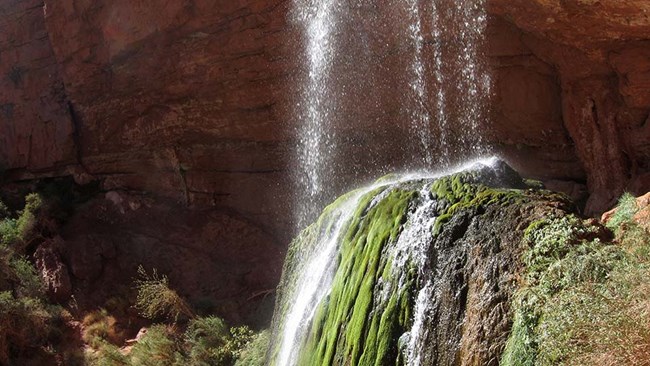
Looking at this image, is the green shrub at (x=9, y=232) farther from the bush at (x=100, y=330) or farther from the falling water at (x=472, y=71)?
the falling water at (x=472, y=71)

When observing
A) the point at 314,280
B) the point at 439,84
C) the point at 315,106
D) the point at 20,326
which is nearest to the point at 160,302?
the point at 20,326

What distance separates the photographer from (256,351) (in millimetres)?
12312

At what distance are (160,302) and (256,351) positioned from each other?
3.36m

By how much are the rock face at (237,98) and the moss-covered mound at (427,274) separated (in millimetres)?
4713

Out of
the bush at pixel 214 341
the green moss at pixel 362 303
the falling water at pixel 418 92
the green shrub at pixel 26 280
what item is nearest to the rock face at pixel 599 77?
the falling water at pixel 418 92

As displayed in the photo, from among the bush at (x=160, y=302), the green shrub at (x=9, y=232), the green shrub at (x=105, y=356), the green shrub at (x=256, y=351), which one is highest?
the green shrub at (x=9, y=232)

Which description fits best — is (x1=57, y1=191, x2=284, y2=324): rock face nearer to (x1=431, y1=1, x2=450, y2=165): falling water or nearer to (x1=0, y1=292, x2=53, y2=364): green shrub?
(x1=0, y1=292, x2=53, y2=364): green shrub

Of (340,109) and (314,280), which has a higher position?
(340,109)

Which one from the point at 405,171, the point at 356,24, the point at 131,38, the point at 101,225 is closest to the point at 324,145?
the point at 405,171

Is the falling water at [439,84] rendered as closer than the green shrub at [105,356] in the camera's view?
Yes

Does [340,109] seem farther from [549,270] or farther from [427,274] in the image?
[549,270]

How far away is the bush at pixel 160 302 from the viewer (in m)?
14.6

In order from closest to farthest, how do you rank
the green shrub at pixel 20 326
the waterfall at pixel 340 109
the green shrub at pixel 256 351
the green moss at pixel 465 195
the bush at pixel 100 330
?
1. the green moss at pixel 465 195
2. the waterfall at pixel 340 109
3. the green shrub at pixel 256 351
4. the green shrub at pixel 20 326
5. the bush at pixel 100 330

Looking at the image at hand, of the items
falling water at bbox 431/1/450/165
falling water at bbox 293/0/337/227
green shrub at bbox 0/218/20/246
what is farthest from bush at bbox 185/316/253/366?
falling water at bbox 431/1/450/165
